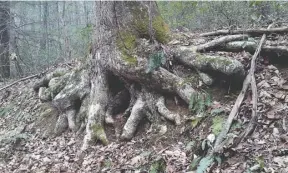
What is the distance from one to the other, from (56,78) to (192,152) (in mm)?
5257

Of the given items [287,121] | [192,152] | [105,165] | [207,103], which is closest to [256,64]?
[207,103]

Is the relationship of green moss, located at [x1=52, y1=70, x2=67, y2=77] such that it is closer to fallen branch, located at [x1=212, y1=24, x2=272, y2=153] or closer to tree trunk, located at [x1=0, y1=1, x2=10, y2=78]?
tree trunk, located at [x1=0, y1=1, x2=10, y2=78]

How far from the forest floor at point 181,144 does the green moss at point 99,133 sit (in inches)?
4.8

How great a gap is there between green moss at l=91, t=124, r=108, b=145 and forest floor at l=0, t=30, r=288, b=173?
0.12 meters

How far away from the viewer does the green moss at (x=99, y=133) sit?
232 inches

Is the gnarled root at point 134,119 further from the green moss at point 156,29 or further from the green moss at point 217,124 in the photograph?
the green moss at point 217,124

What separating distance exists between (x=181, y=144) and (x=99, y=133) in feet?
5.91

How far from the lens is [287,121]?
13.4 feet

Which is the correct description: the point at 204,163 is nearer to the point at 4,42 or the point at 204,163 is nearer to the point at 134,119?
the point at 134,119

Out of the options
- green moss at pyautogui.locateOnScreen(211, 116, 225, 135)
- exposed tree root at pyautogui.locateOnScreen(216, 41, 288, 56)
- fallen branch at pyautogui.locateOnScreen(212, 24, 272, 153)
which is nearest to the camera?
fallen branch at pyautogui.locateOnScreen(212, 24, 272, 153)

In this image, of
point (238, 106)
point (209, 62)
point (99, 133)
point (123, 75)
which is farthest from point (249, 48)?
point (99, 133)

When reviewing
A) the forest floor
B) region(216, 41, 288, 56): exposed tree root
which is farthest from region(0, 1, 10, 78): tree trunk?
region(216, 41, 288, 56): exposed tree root

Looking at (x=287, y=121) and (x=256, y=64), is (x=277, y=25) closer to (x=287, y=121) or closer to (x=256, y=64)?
(x=256, y=64)

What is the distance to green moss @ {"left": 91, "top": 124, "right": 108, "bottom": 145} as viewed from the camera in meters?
5.90
